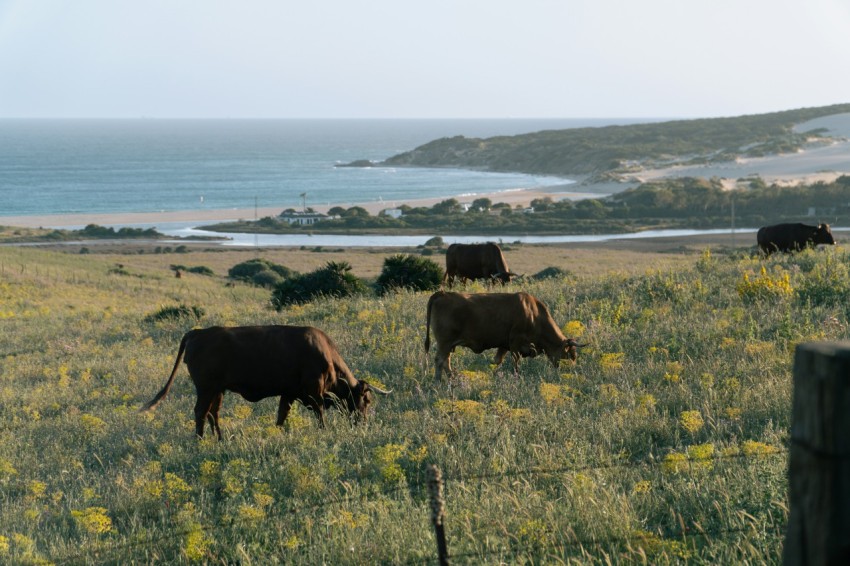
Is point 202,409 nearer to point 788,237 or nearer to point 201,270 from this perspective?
point 788,237

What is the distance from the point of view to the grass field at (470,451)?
5953 mm

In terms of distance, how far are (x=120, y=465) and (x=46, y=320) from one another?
18.9 meters

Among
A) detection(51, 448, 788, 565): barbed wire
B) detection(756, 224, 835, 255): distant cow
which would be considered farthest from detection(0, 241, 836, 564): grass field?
detection(756, 224, 835, 255): distant cow

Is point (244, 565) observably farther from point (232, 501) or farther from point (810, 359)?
point (810, 359)

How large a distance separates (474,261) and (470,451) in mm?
15149

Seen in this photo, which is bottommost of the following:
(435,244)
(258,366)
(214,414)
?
(435,244)

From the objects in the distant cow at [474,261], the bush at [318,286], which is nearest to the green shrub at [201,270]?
the bush at [318,286]

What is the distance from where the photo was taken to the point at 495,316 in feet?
39.3

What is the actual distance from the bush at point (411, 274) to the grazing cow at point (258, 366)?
16.0 meters

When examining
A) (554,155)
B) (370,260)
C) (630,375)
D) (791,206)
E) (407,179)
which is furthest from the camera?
(554,155)

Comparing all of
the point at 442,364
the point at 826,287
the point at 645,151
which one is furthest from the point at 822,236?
the point at 645,151

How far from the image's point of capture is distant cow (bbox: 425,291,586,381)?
11.9 m

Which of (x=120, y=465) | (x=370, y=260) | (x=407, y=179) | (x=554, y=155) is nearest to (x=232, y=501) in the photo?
(x=120, y=465)

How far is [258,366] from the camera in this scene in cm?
979
